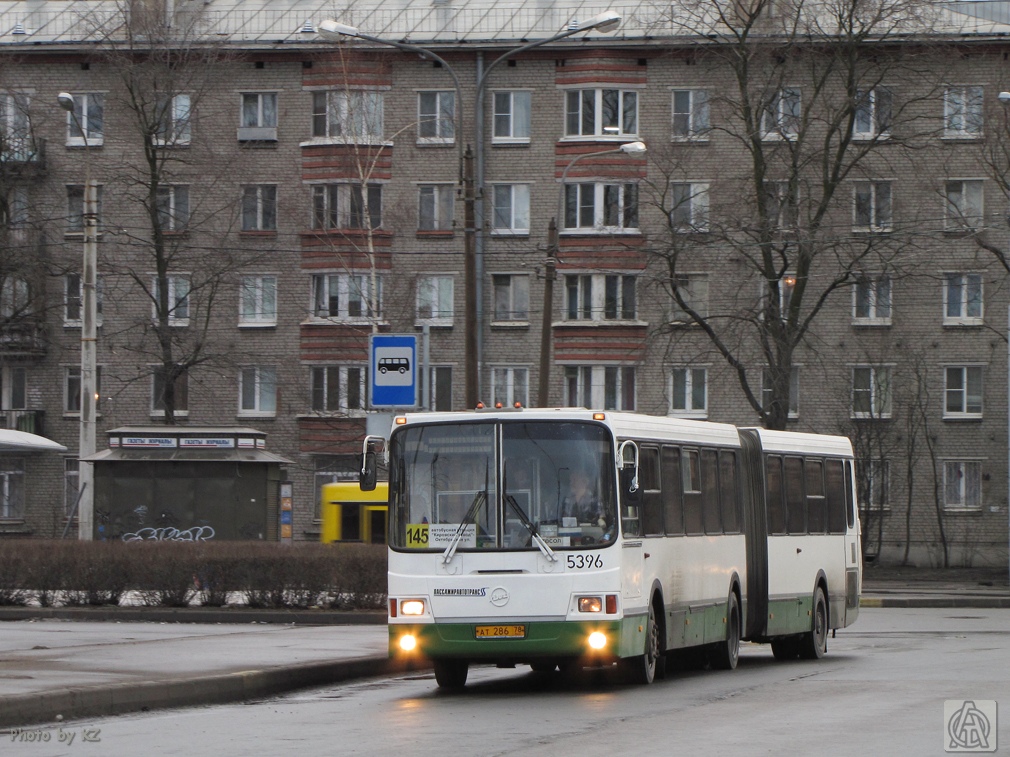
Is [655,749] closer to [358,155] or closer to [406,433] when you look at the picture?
[406,433]

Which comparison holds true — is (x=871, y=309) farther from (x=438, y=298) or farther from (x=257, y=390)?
(x=257, y=390)

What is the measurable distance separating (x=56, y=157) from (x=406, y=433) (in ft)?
137

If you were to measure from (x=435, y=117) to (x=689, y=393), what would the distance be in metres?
11.8

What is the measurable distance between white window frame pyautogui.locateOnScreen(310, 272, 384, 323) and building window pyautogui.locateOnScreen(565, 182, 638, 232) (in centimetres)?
640

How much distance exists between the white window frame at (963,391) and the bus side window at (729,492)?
115 ft

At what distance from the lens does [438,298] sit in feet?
176

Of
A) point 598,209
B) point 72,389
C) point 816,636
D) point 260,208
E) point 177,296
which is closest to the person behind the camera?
point 816,636

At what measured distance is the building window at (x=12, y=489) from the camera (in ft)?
177

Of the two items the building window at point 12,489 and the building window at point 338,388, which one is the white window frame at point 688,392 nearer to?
the building window at point 338,388

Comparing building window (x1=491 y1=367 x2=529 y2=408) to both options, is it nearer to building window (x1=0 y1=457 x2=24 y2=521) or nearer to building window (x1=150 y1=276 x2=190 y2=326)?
building window (x1=150 y1=276 x2=190 y2=326)

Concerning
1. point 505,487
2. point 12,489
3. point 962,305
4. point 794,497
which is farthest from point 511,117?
point 505,487

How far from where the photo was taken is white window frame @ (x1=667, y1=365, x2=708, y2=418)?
174 feet

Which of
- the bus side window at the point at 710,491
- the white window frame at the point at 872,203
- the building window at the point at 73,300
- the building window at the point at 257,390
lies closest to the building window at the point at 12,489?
the building window at the point at 73,300

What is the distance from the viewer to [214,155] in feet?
170
